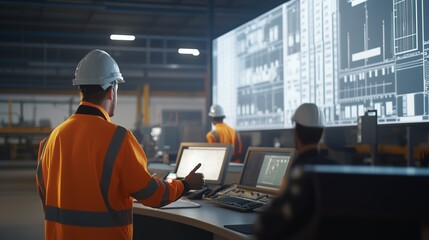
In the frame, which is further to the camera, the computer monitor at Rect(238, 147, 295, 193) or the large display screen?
the large display screen

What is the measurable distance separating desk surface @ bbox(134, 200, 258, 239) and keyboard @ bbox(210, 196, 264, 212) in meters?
0.02

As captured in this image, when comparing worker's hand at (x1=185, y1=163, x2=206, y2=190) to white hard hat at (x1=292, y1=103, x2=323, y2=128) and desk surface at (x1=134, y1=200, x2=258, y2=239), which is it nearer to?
desk surface at (x1=134, y1=200, x2=258, y2=239)

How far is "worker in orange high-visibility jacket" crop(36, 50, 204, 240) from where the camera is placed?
228 centimetres

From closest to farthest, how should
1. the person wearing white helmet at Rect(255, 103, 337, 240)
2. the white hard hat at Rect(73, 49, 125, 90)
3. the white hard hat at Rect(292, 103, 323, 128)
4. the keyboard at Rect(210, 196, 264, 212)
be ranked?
the person wearing white helmet at Rect(255, 103, 337, 240) → the white hard hat at Rect(292, 103, 323, 128) → the white hard hat at Rect(73, 49, 125, 90) → the keyboard at Rect(210, 196, 264, 212)

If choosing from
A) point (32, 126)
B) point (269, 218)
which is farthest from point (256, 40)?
point (32, 126)

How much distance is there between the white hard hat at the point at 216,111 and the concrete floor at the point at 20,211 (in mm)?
2309

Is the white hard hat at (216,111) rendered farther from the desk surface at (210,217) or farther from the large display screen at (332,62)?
the desk surface at (210,217)

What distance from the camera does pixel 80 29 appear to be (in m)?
15.7

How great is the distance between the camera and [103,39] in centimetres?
1631

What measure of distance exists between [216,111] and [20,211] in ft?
11.2

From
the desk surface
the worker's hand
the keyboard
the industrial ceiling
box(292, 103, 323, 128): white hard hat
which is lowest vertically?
the desk surface

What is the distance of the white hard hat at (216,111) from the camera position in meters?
6.41

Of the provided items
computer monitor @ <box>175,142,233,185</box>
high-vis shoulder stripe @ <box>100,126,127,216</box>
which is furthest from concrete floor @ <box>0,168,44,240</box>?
high-vis shoulder stripe @ <box>100,126,127,216</box>

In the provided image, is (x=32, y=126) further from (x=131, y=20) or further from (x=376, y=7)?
(x=376, y=7)
